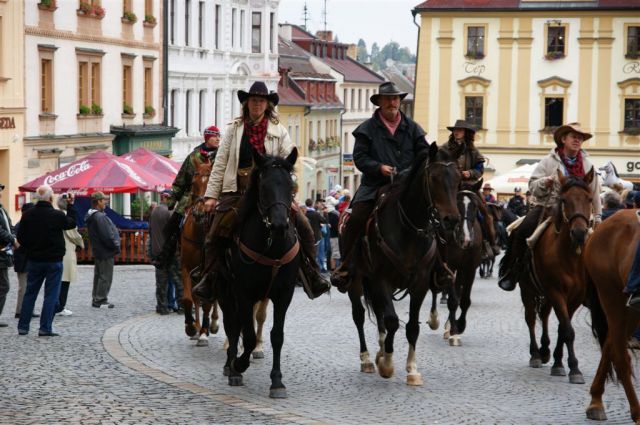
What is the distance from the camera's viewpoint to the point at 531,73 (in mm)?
65812

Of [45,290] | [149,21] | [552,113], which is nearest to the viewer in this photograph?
[45,290]

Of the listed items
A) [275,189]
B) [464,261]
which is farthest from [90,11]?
[275,189]

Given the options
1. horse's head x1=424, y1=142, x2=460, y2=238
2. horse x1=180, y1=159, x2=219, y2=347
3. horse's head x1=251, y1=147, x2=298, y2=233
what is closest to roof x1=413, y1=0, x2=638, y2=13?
horse x1=180, y1=159, x2=219, y2=347

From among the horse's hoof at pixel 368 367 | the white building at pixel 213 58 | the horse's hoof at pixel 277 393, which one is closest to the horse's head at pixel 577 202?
the horse's hoof at pixel 368 367

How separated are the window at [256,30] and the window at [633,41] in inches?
723

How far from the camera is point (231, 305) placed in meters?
12.8

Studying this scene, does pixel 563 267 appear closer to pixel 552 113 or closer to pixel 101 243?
pixel 101 243

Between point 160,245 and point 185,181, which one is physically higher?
point 185,181

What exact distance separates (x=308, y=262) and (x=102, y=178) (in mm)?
19163

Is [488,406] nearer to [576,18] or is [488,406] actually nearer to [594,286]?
[594,286]

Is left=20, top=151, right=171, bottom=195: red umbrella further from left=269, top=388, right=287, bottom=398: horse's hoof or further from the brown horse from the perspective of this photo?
the brown horse

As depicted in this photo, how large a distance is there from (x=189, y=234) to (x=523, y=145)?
52.0 meters

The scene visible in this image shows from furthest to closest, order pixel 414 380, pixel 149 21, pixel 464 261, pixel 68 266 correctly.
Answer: pixel 149 21 < pixel 68 266 < pixel 464 261 < pixel 414 380

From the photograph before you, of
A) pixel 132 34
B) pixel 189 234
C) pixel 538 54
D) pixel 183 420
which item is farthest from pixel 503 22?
pixel 183 420
